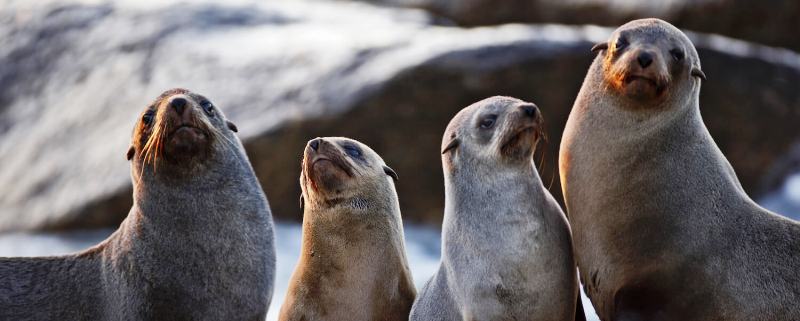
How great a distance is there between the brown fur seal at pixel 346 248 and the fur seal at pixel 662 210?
3.74ft

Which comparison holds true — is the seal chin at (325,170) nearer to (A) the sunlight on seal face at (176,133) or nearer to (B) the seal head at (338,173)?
(B) the seal head at (338,173)

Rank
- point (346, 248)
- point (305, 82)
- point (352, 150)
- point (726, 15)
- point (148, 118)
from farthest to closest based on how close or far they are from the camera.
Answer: point (726, 15) < point (305, 82) < point (352, 150) < point (346, 248) < point (148, 118)

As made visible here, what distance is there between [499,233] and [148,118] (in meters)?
2.21

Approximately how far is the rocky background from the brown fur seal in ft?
15.9

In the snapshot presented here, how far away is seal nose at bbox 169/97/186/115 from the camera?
24.3ft

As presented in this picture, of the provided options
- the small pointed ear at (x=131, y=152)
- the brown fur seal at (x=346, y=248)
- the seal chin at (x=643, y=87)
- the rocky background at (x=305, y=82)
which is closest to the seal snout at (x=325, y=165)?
the brown fur seal at (x=346, y=248)

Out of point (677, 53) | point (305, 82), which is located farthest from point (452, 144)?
point (305, 82)

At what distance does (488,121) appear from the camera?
291 inches

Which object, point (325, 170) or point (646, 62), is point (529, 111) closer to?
point (646, 62)

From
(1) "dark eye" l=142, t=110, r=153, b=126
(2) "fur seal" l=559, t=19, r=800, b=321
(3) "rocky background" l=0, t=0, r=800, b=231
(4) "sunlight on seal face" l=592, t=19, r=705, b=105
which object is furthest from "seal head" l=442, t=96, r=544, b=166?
(3) "rocky background" l=0, t=0, r=800, b=231

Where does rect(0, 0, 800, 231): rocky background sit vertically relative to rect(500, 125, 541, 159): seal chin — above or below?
below

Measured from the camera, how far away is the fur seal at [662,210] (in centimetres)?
693

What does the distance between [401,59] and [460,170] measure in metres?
5.61

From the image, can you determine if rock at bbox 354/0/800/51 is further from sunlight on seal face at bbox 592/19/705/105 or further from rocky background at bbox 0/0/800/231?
sunlight on seal face at bbox 592/19/705/105
